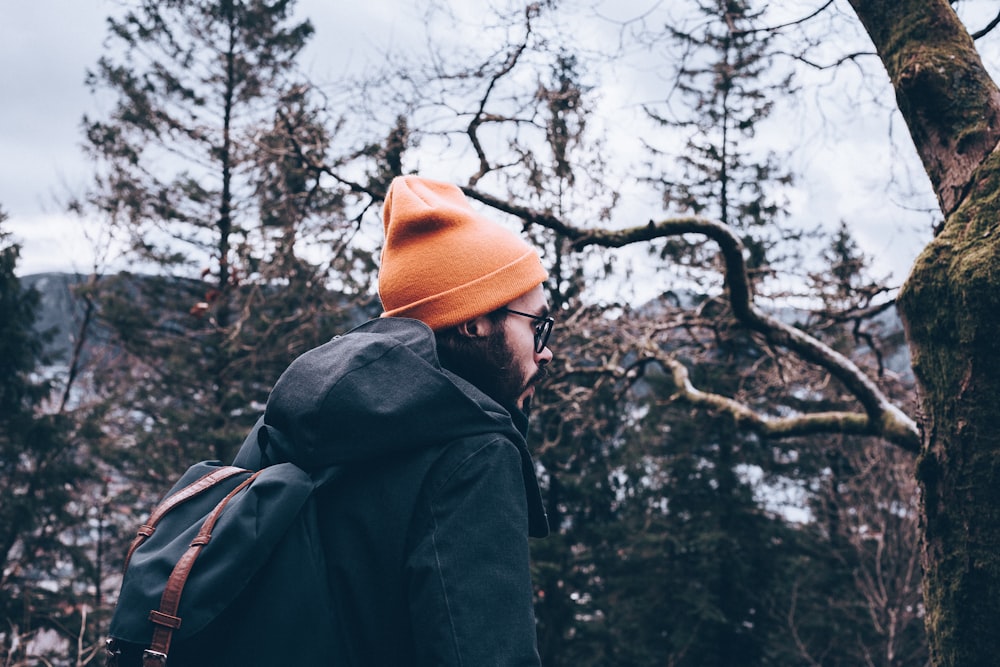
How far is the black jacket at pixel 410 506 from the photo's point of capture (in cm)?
108

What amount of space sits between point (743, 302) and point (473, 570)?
4.89m

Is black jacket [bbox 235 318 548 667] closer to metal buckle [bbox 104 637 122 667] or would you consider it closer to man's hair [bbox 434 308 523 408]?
man's hair [bbox 434 308 523 408]

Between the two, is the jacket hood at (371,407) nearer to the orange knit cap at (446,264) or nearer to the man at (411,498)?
the man at (411,498)

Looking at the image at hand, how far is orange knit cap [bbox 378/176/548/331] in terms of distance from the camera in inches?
56.7

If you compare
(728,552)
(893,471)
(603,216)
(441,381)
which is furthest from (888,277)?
(728,552)

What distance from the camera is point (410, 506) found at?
1130 millimetres

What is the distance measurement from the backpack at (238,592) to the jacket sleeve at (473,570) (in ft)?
0.53

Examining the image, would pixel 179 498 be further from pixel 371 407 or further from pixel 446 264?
pixel 446 264

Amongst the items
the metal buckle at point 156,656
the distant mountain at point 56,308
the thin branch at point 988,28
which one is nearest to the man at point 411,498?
the metal buckle at point 156,656

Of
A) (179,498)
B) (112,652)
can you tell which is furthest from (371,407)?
(112,652)

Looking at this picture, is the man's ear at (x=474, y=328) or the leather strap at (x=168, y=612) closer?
the leather strap at (x=168, y=612)

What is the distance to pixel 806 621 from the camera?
16562 millimetres

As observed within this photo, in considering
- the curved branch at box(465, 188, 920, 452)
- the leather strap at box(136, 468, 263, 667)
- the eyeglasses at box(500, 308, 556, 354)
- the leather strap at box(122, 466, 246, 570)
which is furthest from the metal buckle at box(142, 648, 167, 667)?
the curved branch at box(465, 188, 920, 452)

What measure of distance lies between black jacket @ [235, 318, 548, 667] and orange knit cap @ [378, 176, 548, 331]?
0.78 ft
